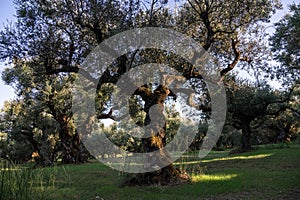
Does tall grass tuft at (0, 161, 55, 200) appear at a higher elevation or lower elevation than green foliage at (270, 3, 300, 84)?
lower

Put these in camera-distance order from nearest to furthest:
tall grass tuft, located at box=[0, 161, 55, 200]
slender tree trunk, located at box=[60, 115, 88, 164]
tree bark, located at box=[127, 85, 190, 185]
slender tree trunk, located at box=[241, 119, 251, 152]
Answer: tall grass tuft, located at box=[0, 161, 55, 200], tree bark, located at box=[127, 85, 190, 185], slender tree trunk, located at box=[241, 119, 251, 152], slender tree trunk, located at box=[60, 115, 88, 164]

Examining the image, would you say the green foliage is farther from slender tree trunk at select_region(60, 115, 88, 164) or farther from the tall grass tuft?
slender tree trunk at select_region(60, 115, 88, 164)

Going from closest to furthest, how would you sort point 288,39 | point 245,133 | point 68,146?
point 288,39, point 245,133, point 68,146

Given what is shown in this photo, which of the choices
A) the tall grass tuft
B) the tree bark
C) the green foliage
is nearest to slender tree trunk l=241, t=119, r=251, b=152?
the green foliage

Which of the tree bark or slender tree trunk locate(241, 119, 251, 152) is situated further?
slender tree trunk locate(241, 119, 251, 152)

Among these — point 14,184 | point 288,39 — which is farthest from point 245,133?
point 14,184

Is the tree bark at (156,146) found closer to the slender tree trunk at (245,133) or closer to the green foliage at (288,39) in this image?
the green foliage at (288,39)

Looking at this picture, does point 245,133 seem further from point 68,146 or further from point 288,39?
point 68,146

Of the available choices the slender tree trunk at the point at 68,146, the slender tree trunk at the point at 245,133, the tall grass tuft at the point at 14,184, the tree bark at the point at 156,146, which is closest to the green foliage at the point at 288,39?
the tree bark at the point at 156,146

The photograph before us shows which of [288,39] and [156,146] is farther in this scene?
[288,39]

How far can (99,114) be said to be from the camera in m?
27.9

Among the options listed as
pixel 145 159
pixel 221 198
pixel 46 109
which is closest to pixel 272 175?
pixel 221 198

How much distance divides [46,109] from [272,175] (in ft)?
83.2

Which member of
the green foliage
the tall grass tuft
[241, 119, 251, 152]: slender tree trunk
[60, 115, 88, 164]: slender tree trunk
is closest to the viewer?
the tall grass tuft
